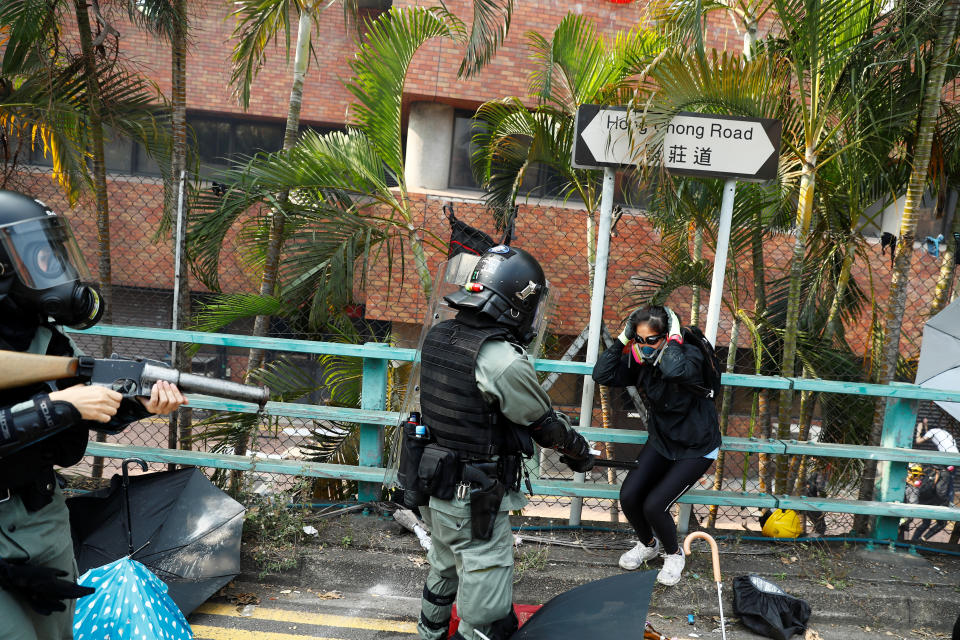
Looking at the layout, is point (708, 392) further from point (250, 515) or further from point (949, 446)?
point (949, 446)

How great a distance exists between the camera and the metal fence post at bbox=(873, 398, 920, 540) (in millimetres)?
4535

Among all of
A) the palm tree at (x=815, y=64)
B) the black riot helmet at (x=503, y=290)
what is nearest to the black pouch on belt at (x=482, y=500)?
the black riot helmet at (x=503, y=290)

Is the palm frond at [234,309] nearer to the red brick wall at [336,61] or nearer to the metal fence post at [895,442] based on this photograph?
the metal fence post at [895,442]

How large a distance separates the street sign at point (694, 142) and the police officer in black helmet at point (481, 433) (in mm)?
1475

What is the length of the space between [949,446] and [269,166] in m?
7.42

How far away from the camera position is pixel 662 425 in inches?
161

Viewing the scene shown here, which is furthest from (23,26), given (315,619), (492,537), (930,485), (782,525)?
(930,485)

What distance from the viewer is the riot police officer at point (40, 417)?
210 centimetres

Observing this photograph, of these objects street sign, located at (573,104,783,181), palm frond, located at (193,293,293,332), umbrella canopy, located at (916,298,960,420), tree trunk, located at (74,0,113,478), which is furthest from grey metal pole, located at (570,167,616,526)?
tree trunk, located at (74,0,113,478)

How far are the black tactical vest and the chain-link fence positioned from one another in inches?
39.2

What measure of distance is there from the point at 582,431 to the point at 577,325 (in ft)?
17.8

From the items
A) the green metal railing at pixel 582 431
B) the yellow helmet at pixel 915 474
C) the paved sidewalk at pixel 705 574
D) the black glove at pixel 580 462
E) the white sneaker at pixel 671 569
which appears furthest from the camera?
the yellow helmet at pixel 915 474

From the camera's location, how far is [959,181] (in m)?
5.59

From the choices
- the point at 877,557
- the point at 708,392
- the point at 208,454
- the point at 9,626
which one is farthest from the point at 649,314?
the point at 9,626
